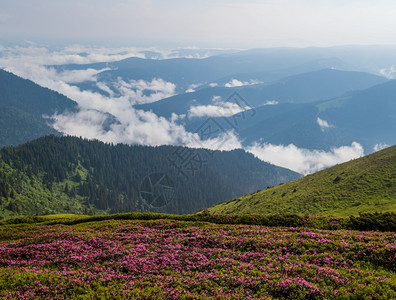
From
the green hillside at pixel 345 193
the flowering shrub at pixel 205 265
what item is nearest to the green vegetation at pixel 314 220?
the flowering shrub at pixel 205 265

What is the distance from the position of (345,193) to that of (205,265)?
68.1m

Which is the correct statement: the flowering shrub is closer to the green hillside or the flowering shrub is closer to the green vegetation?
the green vegetation

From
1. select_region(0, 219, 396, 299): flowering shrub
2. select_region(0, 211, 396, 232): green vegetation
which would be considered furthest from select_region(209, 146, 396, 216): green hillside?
select_region(0, 219, 396, 299): flowering shrub

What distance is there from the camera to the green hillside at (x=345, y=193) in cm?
6443

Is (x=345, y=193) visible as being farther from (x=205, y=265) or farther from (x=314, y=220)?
(x=205, y=265)

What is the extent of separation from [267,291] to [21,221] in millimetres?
52691

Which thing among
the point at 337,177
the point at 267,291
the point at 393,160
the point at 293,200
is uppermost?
the point at 267,291

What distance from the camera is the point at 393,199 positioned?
61.2 metres

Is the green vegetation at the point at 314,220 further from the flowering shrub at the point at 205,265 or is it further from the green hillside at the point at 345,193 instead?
the green hillside at the point at 345,193

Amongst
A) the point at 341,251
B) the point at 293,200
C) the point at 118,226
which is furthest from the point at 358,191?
the point at 118,226

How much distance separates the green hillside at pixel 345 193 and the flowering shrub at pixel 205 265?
4037cm

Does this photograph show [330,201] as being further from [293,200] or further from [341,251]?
[341,251]

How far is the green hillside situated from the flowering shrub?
40.4 meters

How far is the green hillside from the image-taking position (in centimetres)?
6443
